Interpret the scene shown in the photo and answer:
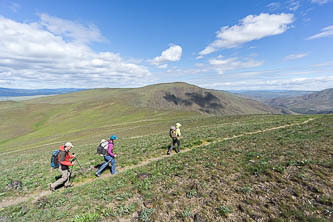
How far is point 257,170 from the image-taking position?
29.5 feet

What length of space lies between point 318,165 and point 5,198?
21131 millimetres

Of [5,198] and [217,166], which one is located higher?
[217,166]

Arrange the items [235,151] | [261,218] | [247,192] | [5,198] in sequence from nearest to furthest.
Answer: [261,218] → [247,192] → [5,198] → [235,151]

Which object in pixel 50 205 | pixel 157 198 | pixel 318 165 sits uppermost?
pixel 318 165

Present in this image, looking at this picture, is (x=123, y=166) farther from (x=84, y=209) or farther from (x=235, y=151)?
(x=235, y=151)

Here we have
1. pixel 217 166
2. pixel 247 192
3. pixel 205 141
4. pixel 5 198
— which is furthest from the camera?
pixel 205 141

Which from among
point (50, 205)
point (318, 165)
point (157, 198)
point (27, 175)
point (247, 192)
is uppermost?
point (318, 165)

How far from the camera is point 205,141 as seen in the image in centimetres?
2034

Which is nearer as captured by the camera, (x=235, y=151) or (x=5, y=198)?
(x=5, y=198)

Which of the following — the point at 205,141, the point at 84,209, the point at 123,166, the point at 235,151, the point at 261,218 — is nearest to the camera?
the point at 261,218

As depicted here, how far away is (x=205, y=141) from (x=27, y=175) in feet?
65.8

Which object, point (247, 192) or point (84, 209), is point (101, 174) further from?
point (247, 192)

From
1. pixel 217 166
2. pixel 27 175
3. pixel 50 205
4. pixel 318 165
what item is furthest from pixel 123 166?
pixel 318 165

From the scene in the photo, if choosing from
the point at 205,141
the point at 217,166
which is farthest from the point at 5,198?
the point at 205,141
